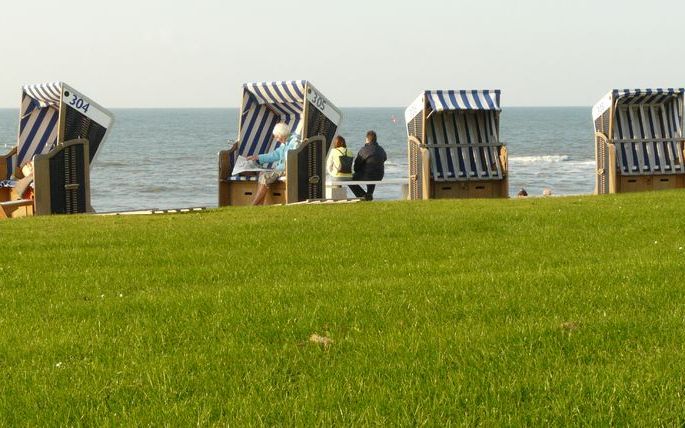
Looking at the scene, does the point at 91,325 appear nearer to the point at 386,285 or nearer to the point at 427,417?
the point at 386,285

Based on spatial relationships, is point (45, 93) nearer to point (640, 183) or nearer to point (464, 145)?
point (464, 145)

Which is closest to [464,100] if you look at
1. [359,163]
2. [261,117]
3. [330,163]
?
[359,163]

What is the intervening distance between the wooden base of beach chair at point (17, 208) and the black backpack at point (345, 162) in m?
5.16

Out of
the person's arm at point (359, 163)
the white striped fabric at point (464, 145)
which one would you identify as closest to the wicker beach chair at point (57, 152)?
the person's arm at point (359, 163)

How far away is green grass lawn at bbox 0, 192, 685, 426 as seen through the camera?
5000 millimetres

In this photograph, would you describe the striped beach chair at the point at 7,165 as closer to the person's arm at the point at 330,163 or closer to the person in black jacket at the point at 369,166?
the person's arm at the point at 330,163

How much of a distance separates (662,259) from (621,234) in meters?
1.86

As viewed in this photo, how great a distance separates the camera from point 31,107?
61.2 ft

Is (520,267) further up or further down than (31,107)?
further down

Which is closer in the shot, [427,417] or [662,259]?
[427,417]

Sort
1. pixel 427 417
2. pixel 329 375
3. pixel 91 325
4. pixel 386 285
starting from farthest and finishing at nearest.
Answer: pixel 386 285
pixel 91 325
pixel 329 375
pixel 427 417

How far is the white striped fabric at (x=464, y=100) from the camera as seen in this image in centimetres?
1802

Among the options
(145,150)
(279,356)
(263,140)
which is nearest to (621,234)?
(279,356)

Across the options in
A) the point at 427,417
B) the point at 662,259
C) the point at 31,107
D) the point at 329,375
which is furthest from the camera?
the point at 31,107
